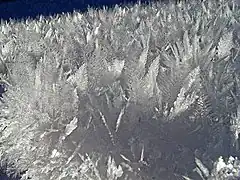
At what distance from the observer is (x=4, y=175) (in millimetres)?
2342

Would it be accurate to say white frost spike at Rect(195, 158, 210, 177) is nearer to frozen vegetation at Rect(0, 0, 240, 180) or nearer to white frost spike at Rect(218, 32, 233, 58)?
frozen vegetation at Rect(0, 0, 240, 180)

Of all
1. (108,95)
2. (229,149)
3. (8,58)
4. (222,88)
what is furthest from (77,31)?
(229,149)

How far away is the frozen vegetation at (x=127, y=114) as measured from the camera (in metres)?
2.02

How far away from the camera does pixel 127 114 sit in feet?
7.07

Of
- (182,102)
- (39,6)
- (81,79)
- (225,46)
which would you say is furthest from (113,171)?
(39,6)

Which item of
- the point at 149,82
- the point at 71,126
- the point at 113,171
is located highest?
the point at 149,82

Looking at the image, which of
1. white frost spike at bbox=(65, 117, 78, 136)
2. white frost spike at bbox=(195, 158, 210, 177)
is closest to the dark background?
white frost spike at bbox=(65, 117, 78, 136)

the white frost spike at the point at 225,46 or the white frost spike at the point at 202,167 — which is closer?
the white frost spike at the point at 202,167

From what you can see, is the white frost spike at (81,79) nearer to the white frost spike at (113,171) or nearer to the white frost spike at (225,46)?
the white frost spike at (113,171)

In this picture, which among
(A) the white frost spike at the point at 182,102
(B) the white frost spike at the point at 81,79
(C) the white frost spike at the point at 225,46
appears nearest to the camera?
(A) the white frost spike at the point at 182,102

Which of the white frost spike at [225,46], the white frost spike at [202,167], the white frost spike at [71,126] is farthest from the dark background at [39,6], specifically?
the white frost spike at [202,167]

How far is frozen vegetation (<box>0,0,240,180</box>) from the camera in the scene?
202 cm

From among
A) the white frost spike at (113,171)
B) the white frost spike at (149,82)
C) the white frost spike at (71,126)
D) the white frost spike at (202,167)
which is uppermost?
the white frost spike at (149,82)

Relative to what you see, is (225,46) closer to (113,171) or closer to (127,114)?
(127,114)
